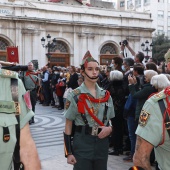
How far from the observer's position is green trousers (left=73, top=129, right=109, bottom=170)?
4473 millimetres

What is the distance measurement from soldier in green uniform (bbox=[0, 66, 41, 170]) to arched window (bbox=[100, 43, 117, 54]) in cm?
3717

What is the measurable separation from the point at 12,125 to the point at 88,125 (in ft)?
7.66

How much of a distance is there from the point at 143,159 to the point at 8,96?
3.53 ft

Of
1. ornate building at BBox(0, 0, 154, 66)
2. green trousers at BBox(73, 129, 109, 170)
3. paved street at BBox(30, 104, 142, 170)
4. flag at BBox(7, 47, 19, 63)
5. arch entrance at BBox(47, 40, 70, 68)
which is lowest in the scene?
paved street at BBox(30, 104, 142, 170)

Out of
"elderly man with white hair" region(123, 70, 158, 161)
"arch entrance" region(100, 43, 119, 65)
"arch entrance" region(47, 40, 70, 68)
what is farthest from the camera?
"arch entrance" region(100, 43, 119, 65)

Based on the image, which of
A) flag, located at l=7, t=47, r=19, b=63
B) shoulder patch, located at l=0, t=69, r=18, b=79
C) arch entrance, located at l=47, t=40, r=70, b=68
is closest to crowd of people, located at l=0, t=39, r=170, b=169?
shoulder patch, located at l=0, t=69, r=18, b=79

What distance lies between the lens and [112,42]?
39.3 metres

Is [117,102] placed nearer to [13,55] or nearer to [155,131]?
[13,55]

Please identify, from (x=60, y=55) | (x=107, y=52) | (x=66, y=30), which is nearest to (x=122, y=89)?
(x=60, y=55)

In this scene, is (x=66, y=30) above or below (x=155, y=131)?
above

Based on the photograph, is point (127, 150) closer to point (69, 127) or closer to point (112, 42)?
point (69, 127)

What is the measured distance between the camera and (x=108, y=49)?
39.9 meters

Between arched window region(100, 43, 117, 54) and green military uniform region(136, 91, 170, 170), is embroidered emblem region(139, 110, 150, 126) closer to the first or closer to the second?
green military uniform region(136, 91, 170, 170)

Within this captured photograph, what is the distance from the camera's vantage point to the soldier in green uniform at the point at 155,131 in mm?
2602
